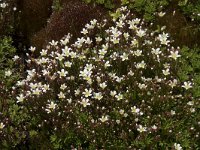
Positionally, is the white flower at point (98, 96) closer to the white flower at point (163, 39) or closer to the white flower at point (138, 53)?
the white flower at point (138, 53)

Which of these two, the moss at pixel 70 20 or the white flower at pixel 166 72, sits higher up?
the moss at pixel 70 20

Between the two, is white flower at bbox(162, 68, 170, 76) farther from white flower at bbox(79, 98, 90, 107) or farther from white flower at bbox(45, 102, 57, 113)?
white flower at bbox(45, 102, 57, 113)

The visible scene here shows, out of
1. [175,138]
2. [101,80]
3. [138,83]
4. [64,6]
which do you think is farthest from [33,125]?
[64,6]

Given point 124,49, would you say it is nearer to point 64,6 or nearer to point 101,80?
point 101,80

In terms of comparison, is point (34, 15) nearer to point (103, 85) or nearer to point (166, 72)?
point (103, 85)

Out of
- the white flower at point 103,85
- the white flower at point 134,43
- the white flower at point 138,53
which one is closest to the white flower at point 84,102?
the white flower at point 103,85

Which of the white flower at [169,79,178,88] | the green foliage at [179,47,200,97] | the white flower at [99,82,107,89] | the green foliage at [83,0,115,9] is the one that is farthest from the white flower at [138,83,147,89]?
the green foliage at [83,0,115,9]
